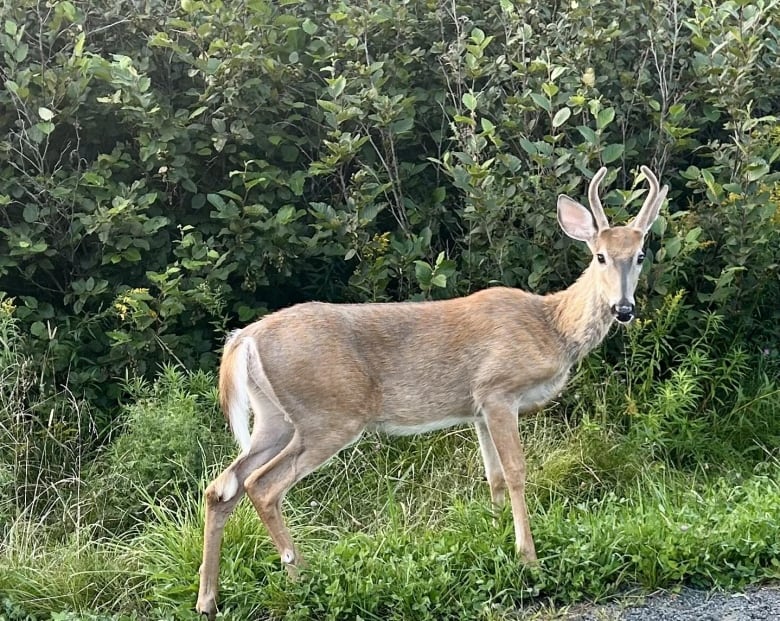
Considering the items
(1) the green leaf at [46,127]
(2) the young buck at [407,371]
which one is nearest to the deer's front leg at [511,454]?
(2) the young buck at [407,371]

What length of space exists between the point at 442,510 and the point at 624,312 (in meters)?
1.39

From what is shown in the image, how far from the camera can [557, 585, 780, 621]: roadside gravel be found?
410 cm

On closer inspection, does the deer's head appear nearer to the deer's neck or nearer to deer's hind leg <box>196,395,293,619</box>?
the deer's neck

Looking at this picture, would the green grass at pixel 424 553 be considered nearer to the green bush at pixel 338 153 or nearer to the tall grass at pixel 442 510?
the tall grass at pixel 442 510

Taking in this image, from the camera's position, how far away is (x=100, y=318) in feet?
20.4

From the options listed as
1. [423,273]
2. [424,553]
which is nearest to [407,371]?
[424,553]

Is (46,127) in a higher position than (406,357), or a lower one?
higher

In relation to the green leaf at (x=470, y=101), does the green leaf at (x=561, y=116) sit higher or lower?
lower

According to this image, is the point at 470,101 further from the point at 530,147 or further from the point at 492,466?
the point at 492,466

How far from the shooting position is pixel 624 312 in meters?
4.80

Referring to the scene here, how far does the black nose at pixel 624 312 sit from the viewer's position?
4.79m

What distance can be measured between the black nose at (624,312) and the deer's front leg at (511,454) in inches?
26.9

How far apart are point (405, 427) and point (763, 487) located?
6.27 ft

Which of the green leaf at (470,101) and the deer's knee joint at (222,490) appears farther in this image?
the green leaf at (470,101)
